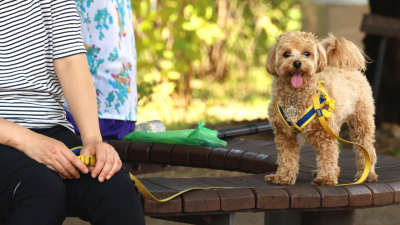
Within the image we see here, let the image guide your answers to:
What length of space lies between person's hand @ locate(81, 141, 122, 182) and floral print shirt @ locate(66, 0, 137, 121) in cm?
113

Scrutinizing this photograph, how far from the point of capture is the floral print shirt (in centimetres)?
228

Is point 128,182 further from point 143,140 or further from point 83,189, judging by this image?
point 143,140

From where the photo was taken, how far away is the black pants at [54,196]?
998 millimetres

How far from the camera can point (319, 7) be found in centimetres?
654

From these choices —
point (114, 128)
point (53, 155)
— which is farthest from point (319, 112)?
point (114, 128)

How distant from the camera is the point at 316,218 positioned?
182 cm

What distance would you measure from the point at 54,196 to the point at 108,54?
138cm

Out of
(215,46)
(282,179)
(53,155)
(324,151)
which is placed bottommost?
(215,46)

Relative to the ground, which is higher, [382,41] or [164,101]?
[382,41]

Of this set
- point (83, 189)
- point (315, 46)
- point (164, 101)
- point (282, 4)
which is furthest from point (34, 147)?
point (282, 4)

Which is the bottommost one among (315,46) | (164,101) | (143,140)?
(164,101)

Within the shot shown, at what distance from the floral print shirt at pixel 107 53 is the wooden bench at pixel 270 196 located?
2.21 ft

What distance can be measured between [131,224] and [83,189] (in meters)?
0.16

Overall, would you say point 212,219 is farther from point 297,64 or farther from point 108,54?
point 108,54
